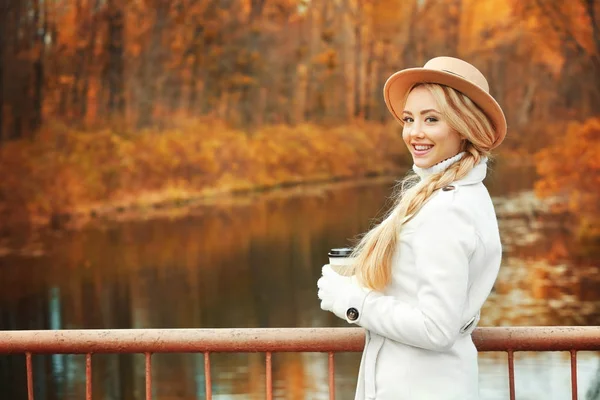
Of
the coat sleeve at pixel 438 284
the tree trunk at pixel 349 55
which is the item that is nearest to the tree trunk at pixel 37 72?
the tree trunk at pixel 349 55

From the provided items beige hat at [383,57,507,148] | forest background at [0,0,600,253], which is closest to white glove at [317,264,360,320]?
beige hat at [383,57,507,148]

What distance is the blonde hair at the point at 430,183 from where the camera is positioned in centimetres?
147

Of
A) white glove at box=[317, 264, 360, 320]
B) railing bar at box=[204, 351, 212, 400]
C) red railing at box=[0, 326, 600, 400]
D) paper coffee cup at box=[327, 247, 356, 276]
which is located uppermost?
paper coffee cup at box=[327, 247, 356, 276]

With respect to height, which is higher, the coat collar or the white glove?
the coat collar

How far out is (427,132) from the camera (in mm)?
1524

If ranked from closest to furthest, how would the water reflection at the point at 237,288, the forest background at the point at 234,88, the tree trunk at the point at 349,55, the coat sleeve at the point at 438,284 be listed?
the coat sleeve at the point at 438,284 < the water reflection at the point at 237,288 < the forest background at the point at 234,88 < the tree trunk at the point at 349,55

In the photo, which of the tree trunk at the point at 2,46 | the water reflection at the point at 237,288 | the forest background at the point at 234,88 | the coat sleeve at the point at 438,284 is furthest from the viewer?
the forest background at the point at 234,88

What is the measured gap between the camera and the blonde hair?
147cm

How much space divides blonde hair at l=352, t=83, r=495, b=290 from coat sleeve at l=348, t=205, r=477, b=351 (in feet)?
0.17

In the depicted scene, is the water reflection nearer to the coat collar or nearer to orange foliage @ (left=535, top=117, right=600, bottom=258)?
orange foliage @ (left=535, top=117, right=600, bottom=258)

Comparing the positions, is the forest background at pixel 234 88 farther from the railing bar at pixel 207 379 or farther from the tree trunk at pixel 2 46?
the railing bar at pixel 207 379

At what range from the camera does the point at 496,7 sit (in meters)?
9.55

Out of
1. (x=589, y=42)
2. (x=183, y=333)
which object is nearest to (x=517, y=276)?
(x=589, y=42)

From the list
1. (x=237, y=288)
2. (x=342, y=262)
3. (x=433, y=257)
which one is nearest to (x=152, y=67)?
(x=237, y=288)
